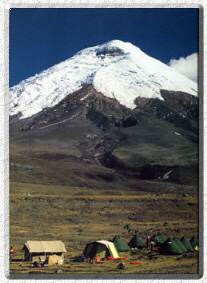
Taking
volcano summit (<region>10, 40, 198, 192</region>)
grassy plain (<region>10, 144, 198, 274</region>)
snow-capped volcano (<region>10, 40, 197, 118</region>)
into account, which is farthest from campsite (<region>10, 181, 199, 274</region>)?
snow-capped volcano (<region>10, 40, 197, 118</region>)

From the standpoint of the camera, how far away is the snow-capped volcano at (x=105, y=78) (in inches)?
730

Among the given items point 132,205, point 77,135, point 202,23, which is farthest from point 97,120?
point 202,23

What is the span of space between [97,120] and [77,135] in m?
2.54

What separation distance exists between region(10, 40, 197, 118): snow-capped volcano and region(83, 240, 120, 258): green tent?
555 cm

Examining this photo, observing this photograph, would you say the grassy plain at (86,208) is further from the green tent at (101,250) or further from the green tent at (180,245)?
the green tent at (101,250)

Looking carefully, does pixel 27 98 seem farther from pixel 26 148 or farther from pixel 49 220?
pixel 49 220

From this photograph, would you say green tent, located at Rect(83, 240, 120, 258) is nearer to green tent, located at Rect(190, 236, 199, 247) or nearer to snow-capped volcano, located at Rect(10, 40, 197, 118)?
green tent, located at Rect(190, 236, 199, 247)

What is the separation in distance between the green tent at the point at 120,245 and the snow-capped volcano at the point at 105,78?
5.63 meters

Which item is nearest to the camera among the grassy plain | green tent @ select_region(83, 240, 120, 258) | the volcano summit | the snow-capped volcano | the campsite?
the campsite

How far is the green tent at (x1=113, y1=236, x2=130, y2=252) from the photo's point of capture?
615 inches

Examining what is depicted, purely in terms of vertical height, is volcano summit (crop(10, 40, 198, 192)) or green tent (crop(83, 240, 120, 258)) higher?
volcano summit (crop(10, 40, 198, 192))

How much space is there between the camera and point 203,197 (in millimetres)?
15078

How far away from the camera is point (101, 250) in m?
15.2

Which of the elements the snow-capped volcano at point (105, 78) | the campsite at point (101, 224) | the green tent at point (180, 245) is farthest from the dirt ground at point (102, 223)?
the snow-capped volcano at point (105, 78)
